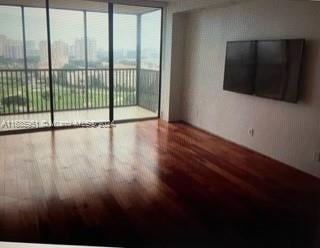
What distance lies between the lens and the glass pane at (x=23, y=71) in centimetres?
427

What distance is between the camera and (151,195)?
8.84 ft

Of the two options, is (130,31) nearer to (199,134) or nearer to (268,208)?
(199,134)

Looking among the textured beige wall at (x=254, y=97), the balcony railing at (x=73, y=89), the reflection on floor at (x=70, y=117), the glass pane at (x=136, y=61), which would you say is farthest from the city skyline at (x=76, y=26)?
the reflection on floor at (x=70, y=117)

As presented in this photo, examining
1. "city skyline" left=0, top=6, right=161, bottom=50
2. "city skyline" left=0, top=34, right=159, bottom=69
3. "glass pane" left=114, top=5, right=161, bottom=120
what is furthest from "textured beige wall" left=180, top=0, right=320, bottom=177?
"city skyline" left=0, top=34, right=159, bottom=69

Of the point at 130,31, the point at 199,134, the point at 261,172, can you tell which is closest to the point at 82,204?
the point at 261,172

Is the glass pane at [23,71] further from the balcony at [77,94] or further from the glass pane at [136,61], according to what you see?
the glass pane at [136,61]

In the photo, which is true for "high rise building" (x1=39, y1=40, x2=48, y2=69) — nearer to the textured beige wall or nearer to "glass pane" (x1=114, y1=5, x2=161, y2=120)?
"glass pane" (x1=114, y1=5, x2=161, y2=120)

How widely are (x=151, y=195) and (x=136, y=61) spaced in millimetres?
3194

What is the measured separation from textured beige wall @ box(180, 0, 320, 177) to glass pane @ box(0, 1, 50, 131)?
2.31 m

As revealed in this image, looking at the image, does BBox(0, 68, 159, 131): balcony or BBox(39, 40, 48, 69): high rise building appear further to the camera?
BBox(0, 68, 159, 131): balcony

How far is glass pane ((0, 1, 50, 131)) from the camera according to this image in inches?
168

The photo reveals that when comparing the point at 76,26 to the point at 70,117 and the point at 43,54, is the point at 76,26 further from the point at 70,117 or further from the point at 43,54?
the point at 70,117

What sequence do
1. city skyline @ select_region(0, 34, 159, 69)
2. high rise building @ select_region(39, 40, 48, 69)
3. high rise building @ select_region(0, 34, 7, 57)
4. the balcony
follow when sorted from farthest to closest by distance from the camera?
1. the balcony
2. high rise building @ select_region(39, 40, 48, 69)
3. city skyline @ select_region(0, 34, 159, 69)
4. high rise building @ select_region(0, 34, 7, 57)

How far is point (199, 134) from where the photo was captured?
4.70 metres
